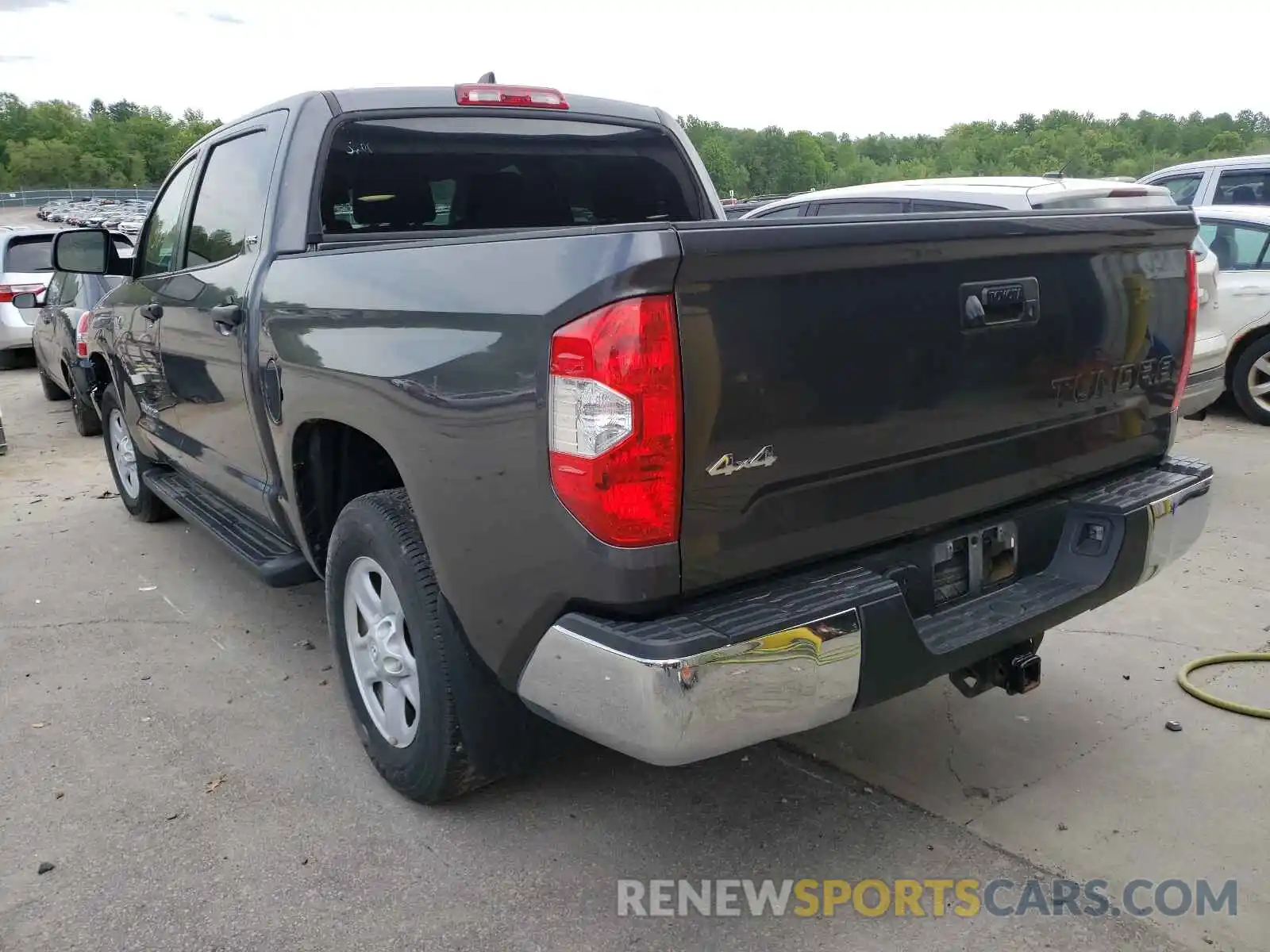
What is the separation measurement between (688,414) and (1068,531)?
1372mm

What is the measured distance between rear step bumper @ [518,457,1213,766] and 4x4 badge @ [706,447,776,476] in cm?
29

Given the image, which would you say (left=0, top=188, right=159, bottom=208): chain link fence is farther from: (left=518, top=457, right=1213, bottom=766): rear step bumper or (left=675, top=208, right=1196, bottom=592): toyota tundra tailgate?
(left=518, top=457, right=1213, bottom=766): rear step bumper

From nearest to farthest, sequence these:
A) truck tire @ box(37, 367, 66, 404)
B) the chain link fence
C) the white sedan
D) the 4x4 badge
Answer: the 4x4 badge → the white sedan → truck tire @ box(37, 367, 66, 404) → the chain link fence

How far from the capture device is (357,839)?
9.46 feet

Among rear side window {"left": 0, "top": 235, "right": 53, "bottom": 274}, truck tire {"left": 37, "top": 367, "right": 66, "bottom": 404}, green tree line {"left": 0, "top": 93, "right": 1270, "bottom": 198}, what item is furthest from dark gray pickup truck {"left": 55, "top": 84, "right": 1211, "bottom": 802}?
green tree line {"left": 0, "top": 93, "right": 1270, "bottom": 198}

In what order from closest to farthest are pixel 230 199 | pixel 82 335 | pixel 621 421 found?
pixel 621 421 < pixel 230 199 < pixel 82 335

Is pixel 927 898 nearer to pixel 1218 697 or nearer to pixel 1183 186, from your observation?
pixel 1218 697

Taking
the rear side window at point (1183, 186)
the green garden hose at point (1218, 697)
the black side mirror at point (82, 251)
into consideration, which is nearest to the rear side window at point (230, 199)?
the black side mirror at point (82, 251)

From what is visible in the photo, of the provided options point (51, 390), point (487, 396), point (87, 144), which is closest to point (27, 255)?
point (51, 390)

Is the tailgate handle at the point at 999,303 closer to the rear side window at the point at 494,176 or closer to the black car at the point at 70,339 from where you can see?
the rear side window at the point at 494,176

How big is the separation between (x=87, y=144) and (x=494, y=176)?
141626 mm

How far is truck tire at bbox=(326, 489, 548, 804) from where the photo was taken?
2.66 m

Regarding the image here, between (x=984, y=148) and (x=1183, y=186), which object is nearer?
(x=1183, y=186)

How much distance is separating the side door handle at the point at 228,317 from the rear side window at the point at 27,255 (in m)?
10.4
